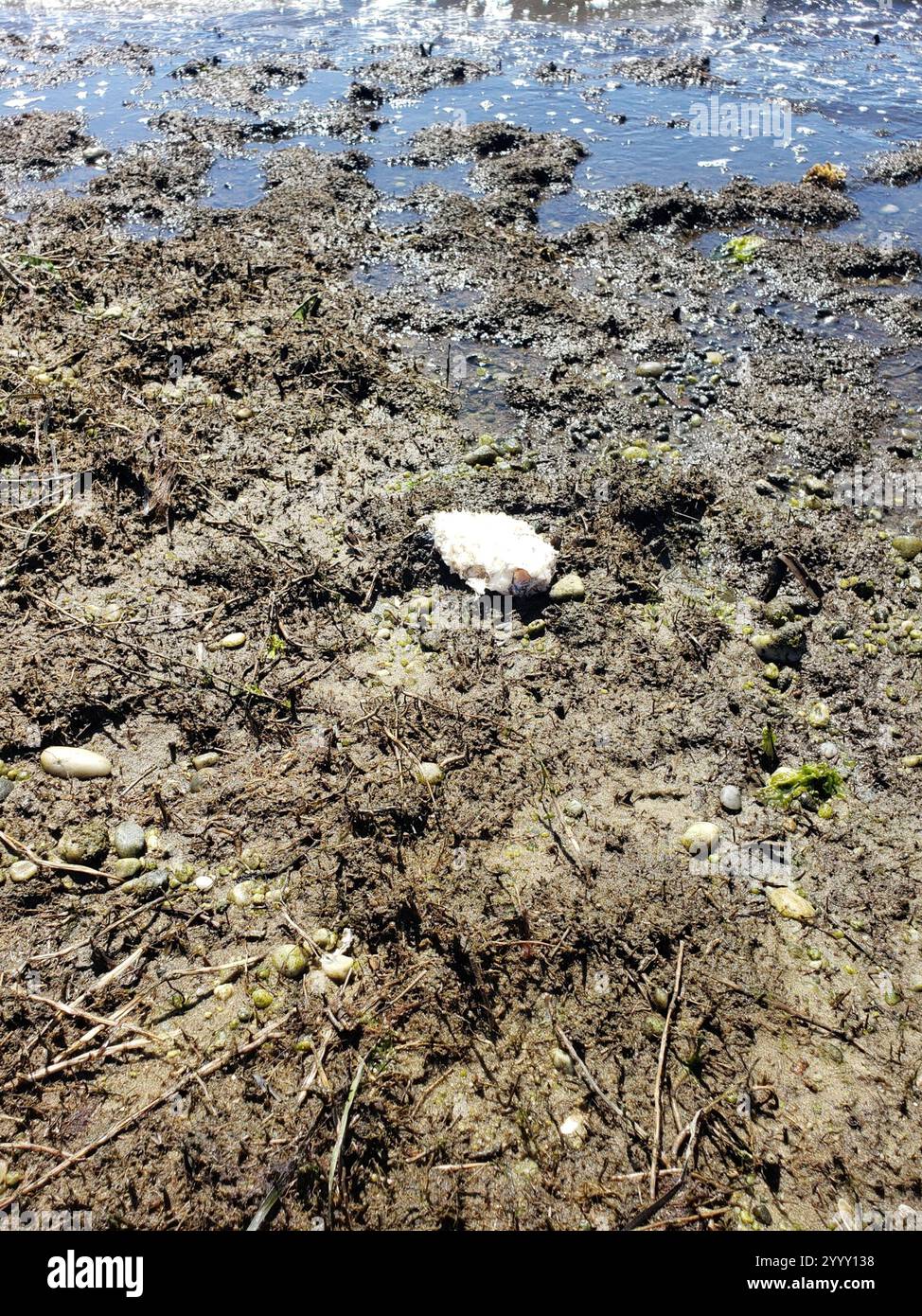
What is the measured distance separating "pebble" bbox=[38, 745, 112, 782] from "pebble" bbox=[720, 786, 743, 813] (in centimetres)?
306

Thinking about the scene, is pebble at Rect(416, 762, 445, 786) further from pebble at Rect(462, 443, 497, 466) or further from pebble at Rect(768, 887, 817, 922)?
pebble at Rect(462, 443, 497, 466)

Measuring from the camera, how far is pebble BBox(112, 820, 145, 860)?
3.58 metres

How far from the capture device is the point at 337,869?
3545 mm

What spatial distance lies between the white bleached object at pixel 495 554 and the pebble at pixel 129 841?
229cm

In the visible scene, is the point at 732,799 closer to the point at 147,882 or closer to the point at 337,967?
the point at 337,967

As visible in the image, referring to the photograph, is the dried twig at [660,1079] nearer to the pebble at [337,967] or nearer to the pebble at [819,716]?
the pebble at [337,967]

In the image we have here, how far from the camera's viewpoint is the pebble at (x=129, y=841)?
3.58 m

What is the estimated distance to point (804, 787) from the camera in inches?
155

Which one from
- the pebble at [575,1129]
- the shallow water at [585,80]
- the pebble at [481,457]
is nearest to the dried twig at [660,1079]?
the pebble at [575,1129]

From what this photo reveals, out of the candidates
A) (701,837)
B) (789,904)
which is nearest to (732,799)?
(701,837)

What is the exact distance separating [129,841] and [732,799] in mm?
2887

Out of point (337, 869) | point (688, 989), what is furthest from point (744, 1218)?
point (337, 869)

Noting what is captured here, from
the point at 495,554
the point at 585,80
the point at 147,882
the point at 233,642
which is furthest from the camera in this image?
the point at 585,80

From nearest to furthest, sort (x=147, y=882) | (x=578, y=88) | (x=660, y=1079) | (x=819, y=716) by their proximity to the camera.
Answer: (x=660, y=1079)
(x=147, y=882)
(x=819, y=716)
(x=578, y=88)
